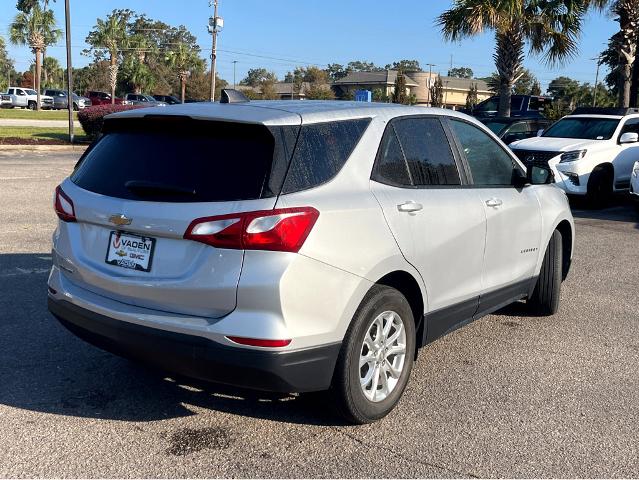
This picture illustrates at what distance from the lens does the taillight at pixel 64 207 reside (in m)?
3.87

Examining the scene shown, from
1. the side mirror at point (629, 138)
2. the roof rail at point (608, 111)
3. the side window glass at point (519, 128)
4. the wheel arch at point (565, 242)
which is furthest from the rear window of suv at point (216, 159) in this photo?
the side window glass at point (519, 128)

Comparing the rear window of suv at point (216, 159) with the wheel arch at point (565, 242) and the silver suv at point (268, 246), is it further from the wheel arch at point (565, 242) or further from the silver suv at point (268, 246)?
the wheel arch at point (565, 242)

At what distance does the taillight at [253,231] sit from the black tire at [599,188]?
10.7 m

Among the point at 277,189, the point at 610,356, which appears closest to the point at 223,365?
the point at 277,189

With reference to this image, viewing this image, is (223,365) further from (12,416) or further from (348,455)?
(12,416)

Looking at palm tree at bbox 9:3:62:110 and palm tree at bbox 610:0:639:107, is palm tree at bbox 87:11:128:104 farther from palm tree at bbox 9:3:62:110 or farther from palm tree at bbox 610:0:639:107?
palm tree at bbox 610:0:639:107

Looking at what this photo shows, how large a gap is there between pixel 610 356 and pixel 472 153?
184 centimetres

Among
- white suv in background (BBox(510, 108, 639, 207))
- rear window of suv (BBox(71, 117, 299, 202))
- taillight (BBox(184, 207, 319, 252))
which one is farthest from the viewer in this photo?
white suv in background (BBox(510, 108, 639, 207))

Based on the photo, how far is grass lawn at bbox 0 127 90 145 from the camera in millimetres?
23438

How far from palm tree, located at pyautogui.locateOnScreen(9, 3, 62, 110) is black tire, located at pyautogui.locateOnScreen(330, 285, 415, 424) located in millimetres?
69018

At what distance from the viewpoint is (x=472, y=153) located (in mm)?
4910

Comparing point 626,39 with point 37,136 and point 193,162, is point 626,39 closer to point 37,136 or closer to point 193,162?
point 193,162

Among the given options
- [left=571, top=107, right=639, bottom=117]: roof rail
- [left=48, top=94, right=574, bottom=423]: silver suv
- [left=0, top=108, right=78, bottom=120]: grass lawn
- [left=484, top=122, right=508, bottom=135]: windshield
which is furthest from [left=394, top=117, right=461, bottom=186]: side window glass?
[left=0, top=108, right=78, bottom=120]: grass lawn

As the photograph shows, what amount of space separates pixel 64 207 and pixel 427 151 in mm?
2232
